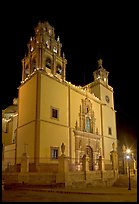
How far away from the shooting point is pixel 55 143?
21.8 m

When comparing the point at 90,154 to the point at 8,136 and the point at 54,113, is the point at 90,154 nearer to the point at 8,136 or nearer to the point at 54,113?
the point at 54,113

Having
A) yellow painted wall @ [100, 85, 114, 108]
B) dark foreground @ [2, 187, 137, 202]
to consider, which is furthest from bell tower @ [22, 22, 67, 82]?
dark foreground @ [2, 187, 137, 202]

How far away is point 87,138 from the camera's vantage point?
86.2 feet

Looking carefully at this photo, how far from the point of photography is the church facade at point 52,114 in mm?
21109

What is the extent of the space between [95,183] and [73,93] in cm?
1142

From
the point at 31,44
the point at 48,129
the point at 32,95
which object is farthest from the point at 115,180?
the point at 31,44

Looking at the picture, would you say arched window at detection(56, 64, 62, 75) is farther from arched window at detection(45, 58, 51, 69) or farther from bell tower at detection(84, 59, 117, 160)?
bell tower at detection(84, 59, 117, 160)

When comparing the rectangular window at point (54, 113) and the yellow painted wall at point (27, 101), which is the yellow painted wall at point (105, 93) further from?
the yellow painted wall at point (27, 101)

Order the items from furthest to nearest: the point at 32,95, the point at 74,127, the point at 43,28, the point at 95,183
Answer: the point at 43,28
the point at 74,127
the point at 32,95
the point at 95,183

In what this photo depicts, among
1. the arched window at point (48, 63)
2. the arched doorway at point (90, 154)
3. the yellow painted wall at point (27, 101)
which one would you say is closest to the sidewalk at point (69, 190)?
the yellow painted wall at point (27, 101)

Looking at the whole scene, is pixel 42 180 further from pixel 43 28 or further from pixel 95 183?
pixel 43 28

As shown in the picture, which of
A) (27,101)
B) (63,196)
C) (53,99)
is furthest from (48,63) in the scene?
(63,196)

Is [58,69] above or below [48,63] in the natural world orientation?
below

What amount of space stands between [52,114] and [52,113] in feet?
0.35
